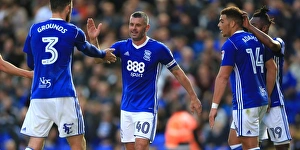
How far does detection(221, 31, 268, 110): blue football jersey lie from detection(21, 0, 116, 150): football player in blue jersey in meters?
2.44

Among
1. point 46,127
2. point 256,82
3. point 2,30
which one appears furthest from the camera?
point 2,30

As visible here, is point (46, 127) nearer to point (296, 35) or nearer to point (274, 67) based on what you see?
point (274, 67)

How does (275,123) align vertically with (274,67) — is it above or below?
below

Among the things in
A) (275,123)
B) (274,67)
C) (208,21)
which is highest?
(208,21)

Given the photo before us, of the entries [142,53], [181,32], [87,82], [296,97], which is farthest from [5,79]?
[142,53]

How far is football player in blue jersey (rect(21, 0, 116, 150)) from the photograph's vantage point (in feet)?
37.6

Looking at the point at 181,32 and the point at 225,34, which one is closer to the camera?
the point at 225,34

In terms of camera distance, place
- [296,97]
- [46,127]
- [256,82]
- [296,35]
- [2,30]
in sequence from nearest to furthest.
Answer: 1. [46,127]
2. [256,82]
3. [296,97]
4. [296,35]
5. [2,30]

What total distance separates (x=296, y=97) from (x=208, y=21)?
381 centimetres

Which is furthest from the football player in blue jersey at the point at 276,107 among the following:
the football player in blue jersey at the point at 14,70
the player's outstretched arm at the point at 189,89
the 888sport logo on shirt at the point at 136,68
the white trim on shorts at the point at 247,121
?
the football player in blue jersey at the point at 14,70

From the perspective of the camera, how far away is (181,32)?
22.6 metres

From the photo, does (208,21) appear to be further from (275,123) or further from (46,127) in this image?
(46,127)


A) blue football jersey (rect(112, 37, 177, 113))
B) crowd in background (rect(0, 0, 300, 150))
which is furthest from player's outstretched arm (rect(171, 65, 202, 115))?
crowd in background (rect(0, 0, 300, 150))

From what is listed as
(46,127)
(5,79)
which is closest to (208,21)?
(5,79)
